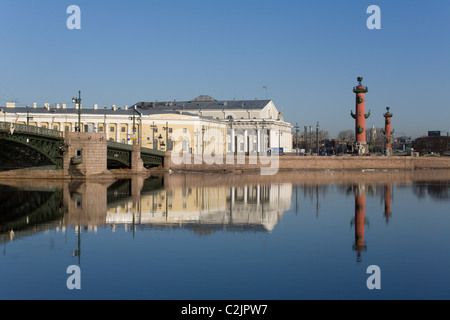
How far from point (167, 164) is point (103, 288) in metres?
55.3

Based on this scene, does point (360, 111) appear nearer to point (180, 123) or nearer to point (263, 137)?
point (180, 123)

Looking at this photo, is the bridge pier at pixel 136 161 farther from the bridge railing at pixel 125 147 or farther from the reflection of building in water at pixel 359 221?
the reflection of building in water at pixel 359 221

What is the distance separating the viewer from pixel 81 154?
162 ft

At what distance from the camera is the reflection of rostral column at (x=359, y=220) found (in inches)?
753

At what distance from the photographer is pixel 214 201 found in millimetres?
34469


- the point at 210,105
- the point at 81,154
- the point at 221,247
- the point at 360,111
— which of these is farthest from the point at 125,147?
the point at 210,105

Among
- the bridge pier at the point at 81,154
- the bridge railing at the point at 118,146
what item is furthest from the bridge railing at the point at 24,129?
the bridge railing at the point at 118,146

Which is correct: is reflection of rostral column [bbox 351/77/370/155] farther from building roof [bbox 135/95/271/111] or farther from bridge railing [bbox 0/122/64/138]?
bridge railing [bbox 0/122/64/138]

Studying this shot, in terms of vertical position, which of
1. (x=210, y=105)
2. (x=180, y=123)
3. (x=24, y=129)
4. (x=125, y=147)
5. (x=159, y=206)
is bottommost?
(x=159, y=206)

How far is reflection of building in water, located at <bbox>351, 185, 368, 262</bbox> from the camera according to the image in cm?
1912

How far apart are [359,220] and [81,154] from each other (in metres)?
28.7
